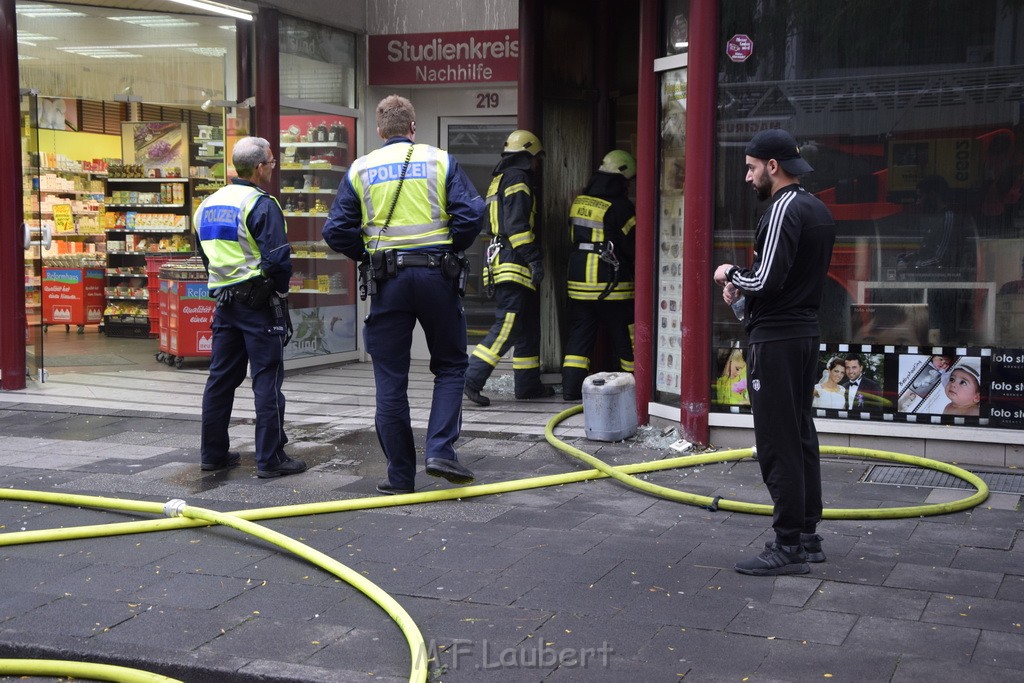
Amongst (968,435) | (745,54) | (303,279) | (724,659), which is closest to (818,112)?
(745,54)

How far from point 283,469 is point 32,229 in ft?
15.2

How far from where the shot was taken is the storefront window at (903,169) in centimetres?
699

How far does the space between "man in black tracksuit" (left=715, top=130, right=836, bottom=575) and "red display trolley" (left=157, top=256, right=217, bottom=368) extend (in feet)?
26.0

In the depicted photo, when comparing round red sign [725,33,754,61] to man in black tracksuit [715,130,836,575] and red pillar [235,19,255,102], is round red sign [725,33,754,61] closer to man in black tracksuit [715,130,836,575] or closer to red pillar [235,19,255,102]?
man in black tracksuit [715,130,836,575]

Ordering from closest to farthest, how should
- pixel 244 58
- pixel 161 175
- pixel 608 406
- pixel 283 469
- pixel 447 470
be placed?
pixel 447 470 < pixel 283 469 < pixel 608 406 < pixel 244 58 < pixel 161 175

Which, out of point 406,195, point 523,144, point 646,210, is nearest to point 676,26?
point 646,210

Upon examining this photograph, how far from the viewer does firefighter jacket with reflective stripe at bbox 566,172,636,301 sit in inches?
365

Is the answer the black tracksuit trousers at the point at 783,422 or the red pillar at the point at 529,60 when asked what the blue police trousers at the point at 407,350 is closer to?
the black tracksuit trousers at the point at 783,422

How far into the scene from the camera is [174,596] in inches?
183

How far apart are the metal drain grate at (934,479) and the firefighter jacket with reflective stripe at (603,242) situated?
2.86 m

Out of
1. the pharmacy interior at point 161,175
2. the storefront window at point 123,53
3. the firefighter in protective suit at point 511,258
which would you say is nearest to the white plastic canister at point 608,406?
the firefighter in protective suit at point 511,258

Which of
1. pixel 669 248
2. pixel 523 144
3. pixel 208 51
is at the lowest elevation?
pixel 669 248

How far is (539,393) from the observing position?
32.2ft

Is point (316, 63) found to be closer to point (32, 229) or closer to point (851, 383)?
point (32, 229)
